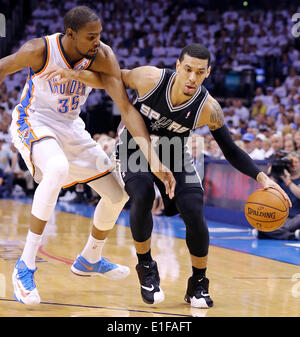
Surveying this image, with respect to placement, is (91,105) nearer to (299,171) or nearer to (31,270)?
(299,171)

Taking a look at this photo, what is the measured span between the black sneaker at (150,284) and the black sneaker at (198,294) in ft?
0.72

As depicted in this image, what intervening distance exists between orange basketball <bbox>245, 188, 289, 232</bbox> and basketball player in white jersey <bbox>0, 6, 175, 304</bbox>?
0.85 m

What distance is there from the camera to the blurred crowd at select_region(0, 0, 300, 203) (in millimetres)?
12875

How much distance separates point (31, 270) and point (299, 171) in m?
5.01

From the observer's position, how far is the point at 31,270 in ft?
13.5

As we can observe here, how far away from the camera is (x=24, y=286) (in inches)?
157

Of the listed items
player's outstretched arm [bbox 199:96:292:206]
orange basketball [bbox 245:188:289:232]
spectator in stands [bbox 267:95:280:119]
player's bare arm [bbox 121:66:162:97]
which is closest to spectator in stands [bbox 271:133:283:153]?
spectator in stands [bbox 267:95:280:119]

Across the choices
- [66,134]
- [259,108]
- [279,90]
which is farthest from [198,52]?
[279,90]

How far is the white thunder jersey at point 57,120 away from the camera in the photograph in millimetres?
4285

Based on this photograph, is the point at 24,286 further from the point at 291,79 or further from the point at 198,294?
the point at 291,79

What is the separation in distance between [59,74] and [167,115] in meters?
0.84

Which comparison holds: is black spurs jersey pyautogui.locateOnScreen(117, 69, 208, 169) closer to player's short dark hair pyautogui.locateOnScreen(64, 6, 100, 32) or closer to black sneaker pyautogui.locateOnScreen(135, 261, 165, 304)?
player's short dark hair pyautogui.locateOnScreen(64, 6, 100, 32)

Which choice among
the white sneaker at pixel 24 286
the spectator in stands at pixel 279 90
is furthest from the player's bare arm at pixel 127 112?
the spectator in stands at pixel 279 90
